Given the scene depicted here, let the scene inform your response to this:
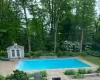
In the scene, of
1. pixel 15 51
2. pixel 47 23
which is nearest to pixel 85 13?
pixel 47 23

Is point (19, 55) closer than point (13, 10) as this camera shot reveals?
Yes

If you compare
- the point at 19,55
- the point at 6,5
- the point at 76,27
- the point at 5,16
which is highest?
the point at 6,5

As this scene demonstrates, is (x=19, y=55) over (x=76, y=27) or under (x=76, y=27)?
under

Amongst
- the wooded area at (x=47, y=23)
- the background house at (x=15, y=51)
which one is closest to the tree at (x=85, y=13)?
the wooded area at (x=47, y=23)

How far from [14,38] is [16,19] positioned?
8.68 ft

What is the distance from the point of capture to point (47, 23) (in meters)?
22.3

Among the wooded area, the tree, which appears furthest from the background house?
the tree

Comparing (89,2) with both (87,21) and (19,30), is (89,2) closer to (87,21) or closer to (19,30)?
(87,21)

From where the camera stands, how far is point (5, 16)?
846 inches

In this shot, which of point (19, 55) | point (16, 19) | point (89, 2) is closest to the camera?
point (19, 55)

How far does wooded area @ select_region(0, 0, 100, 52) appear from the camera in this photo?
20.3 m

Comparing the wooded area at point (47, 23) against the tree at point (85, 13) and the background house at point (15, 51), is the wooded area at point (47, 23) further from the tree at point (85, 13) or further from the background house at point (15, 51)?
the background house at point (15, 51)

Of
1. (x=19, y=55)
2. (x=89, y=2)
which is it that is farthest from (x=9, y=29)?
(x=89, y=2)

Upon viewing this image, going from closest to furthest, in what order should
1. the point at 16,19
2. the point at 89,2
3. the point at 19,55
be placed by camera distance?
the point at 19,55 < the point at 89,2 < the point at 16,19
